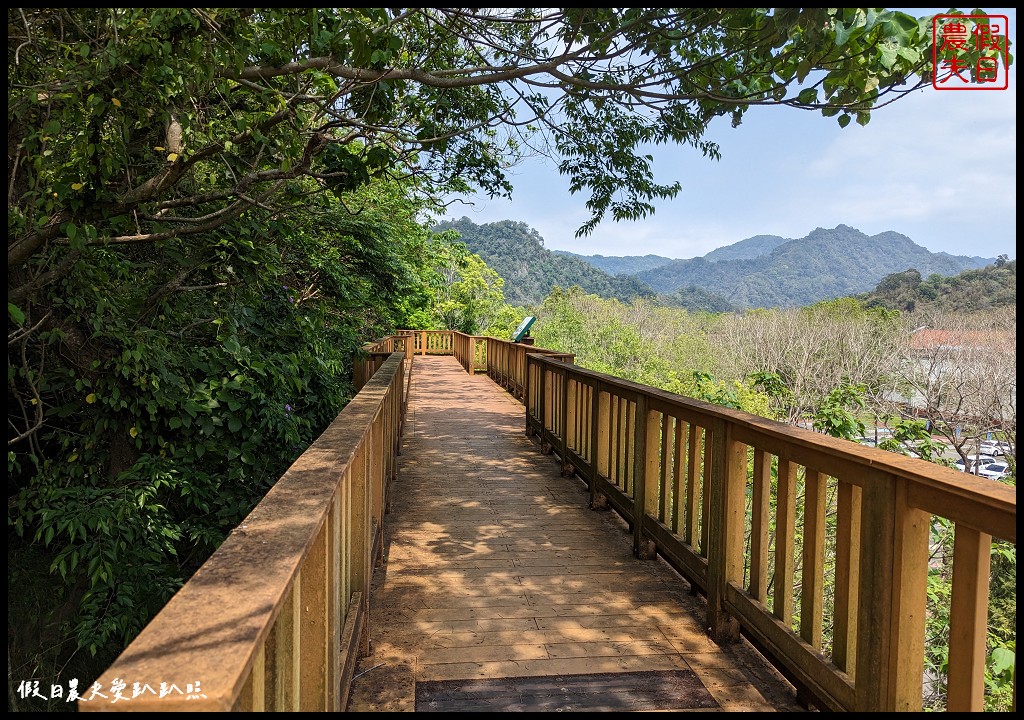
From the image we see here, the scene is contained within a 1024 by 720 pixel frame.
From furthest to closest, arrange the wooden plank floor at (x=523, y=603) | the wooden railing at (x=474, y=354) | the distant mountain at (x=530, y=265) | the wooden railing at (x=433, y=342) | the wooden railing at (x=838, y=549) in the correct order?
the distant mountain at (x=530, y=265)
the wooden railing at (x=433, y=342)
the wooden railing at (x=474, y=354)
the wooden plank floor at (x=523, y=603)
the wooden railing at (x=838, y=549)

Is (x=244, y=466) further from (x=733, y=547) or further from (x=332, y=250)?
(x=733, y=547)

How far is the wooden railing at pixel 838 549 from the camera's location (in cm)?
141

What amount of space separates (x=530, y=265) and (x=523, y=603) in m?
82.2

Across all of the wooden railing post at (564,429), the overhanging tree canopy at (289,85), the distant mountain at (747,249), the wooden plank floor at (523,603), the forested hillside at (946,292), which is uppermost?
the distant mountain at (747,249)

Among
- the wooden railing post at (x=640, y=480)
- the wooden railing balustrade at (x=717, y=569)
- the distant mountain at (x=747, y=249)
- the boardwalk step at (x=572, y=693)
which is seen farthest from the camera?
the distant mountain at (x=747, y=249)

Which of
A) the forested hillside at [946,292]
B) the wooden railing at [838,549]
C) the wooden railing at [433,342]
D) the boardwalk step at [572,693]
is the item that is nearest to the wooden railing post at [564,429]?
the wooden railing at [838,549]

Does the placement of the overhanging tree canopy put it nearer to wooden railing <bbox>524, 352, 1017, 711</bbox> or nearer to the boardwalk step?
wooden railing <bbox>524, 352, 1017, 711</bbox>

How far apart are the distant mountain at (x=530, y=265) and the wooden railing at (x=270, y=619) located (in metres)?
73.6

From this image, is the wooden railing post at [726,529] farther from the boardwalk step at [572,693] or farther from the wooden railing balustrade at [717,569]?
the boardwalk step at [572,693]

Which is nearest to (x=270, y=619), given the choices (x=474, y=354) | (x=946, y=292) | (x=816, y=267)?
(x=474, y=354)

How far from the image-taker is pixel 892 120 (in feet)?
12.5

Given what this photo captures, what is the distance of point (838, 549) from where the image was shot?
1.91 m

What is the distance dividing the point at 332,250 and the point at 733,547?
5.44 m

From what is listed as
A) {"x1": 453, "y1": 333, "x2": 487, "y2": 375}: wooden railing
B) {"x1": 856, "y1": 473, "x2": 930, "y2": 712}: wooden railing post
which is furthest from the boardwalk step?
{"x1": 453, "y1": 333, "x2": 487, "y2": 375}: wooden railing
